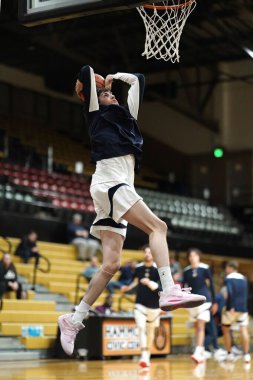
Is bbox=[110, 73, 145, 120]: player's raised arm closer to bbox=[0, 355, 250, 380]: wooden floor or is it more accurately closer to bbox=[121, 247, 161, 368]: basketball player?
bbox=[0, 355, 250, 380]: wooden floor

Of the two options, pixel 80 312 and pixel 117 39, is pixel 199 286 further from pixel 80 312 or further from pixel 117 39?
pixel 117 39

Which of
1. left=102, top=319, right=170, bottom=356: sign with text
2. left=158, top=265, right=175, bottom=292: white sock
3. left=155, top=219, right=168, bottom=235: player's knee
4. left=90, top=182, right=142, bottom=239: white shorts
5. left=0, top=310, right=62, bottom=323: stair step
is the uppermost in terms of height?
left=90, top=182, right=142, bottom=239: white shorts

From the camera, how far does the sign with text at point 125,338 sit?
1578cm

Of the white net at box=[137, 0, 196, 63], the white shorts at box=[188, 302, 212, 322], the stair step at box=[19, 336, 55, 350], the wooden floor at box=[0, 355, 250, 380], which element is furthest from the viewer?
the stair step at box=[19, 336, 55, 350]

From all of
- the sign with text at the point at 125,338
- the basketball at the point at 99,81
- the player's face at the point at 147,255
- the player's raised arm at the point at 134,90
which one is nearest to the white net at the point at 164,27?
the player's raised arm at the point at 134,90

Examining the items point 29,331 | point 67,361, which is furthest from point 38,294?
point 67,361

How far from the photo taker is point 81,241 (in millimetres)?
21219

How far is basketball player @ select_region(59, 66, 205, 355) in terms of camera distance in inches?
265

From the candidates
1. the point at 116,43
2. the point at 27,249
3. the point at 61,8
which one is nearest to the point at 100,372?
the point at 61,8

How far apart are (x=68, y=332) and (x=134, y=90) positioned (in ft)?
7.39

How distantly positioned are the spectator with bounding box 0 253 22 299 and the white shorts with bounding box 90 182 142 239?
8983mm

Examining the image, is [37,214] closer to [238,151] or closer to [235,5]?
[235,5]

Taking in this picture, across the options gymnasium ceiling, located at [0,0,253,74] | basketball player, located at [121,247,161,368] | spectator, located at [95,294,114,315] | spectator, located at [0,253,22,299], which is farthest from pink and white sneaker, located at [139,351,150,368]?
gymnasium ceiling, located at [0,0,253,74]

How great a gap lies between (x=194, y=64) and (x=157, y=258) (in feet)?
90.1
